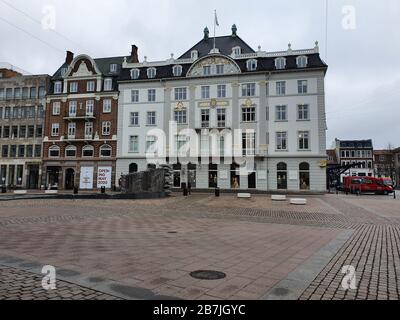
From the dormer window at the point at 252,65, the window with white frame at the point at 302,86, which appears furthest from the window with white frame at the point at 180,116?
the window with white frame at the point at 302,86

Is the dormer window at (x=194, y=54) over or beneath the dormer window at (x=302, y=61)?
over

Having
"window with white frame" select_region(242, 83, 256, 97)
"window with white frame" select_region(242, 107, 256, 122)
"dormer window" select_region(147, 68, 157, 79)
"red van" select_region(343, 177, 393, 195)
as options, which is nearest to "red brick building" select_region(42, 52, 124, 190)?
"dormer window" select_region(147, 68, 157, 79)

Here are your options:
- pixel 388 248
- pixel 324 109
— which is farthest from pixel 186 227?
pixel 324 109

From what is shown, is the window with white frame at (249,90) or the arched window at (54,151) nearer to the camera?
the window with white frame at (249,90)

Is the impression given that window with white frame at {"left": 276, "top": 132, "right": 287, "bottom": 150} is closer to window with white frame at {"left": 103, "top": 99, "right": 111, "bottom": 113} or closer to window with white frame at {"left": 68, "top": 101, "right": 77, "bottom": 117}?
window with white frame at {"left": 103, "top": 99, "right": 111, "bottom": 113}

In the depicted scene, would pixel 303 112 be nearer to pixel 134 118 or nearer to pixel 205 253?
pixel 134 118

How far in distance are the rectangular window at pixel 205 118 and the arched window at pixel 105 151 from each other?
549 inches

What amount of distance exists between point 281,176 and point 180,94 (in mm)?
17621

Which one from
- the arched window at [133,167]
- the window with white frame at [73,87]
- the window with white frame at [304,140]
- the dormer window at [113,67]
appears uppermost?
the dormer window at [113,67]

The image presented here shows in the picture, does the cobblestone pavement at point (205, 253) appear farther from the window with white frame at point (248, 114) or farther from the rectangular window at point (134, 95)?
the rectangular window at point (134, 95)

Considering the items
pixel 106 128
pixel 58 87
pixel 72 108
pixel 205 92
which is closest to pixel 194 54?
pixel 205 92

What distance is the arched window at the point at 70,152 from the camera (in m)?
48.4

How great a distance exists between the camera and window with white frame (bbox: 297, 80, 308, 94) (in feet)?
137
